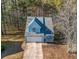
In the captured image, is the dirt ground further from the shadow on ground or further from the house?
the shadow on ground

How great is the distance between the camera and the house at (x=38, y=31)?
1.67 m

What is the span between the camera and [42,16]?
1.69m

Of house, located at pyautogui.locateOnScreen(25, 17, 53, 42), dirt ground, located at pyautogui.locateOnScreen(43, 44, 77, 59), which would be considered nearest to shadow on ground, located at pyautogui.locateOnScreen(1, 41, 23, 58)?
house, located at pyautogui.locateOnScreen(25, 17, 53, 42)

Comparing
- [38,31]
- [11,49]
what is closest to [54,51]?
[38,31]

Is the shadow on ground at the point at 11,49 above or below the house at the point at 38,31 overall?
below

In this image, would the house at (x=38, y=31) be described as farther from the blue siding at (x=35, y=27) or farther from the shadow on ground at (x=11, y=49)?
the shadow on ground at (x=11, y=49)

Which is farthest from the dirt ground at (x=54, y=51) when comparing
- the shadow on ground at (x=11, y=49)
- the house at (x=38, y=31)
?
the shadow on ground at (x=11, y=49)

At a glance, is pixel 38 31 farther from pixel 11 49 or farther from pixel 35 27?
pixel 11 49

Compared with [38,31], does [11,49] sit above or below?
below

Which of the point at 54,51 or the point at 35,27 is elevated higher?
the point at 35,27

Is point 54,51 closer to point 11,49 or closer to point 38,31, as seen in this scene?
point 38,31

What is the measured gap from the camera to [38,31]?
168 centimetres

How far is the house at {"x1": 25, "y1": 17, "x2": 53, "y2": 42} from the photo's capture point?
1.67 meters

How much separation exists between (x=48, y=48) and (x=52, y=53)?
58mm
